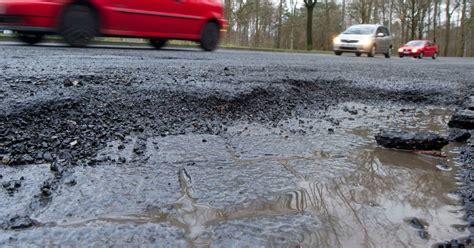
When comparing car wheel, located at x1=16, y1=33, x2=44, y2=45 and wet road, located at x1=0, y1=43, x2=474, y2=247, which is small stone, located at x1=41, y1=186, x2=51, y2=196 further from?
car wheel, located at x1=16, y1=33, x2=44, y2=45

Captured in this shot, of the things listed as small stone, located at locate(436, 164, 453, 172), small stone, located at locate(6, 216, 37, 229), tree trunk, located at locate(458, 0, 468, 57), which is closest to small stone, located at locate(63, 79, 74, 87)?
small stone, located at locate(6, 216, 37, 229)

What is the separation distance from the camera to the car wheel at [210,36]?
347 inches

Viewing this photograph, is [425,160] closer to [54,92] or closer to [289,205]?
[289,205]

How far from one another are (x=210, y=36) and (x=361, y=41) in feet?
31.9

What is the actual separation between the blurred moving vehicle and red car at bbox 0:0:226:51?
8862 mm

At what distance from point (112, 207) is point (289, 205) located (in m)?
0.56

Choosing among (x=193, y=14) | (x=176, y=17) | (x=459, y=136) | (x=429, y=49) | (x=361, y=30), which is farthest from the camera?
(x=429, y=49)

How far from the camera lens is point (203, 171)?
154cm

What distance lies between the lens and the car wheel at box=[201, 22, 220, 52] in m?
8.81

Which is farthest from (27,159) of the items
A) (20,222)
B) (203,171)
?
(203,171)

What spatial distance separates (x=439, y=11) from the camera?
43.4m

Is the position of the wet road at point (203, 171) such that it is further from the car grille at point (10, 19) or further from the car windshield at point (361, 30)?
the car windshield at point (361, 30)

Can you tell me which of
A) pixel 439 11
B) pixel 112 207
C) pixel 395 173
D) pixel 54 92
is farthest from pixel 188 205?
pixel 439 11

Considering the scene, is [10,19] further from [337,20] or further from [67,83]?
[337,20]
